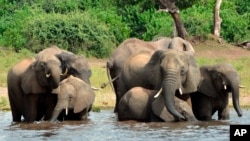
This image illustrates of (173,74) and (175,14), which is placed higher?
(175,14)

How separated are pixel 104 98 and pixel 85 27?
36.8 feet

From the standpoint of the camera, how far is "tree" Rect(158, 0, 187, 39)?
33.3m

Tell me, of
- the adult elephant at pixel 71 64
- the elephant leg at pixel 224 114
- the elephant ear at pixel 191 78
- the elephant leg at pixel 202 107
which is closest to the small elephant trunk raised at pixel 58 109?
the adult elephant at pixel 71 64

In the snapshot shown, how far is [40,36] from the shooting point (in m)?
32.7

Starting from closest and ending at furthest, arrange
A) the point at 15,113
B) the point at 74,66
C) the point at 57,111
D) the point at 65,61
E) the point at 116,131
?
the point at 116,131 < the point at 57,111 < the point at 65,61 < the point at 74,66 < the point at 15,113

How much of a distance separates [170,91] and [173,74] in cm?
33

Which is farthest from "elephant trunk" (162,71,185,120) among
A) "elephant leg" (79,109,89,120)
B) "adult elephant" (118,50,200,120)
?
"elephant leg" (79,109,89,120)

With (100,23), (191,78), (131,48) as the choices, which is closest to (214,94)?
(191,78)

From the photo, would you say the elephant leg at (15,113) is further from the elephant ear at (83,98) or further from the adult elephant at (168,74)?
the adult elephant at (168,74)

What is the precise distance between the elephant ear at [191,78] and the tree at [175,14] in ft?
53.5

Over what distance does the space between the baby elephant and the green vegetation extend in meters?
14.3

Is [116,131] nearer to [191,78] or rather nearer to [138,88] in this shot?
[138,88]

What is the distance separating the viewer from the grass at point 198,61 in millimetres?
22047

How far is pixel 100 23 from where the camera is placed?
3428 cm
